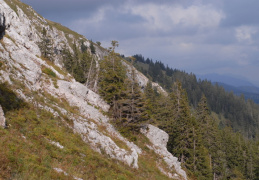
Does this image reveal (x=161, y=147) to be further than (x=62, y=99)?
Yes

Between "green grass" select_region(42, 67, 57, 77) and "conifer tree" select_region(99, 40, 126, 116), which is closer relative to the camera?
"green grass" select_region(42, 67, 57, 77)

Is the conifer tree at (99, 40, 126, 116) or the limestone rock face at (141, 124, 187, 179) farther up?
the conifer tree at (99, 40, 126, 116)

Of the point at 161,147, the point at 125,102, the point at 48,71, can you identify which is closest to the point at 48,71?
the point at 48,71

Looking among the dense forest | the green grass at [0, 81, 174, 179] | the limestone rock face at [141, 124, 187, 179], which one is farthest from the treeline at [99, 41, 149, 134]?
the green grass at [0, 81, 174, 179]

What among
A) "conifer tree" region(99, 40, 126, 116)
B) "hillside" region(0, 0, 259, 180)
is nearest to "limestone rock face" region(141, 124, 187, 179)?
"hillside" region(0, 0, 259, 180)

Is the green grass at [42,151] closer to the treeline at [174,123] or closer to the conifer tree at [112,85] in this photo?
the treeline at [174,123]

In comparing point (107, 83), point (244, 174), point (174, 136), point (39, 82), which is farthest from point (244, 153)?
point (39, 82)

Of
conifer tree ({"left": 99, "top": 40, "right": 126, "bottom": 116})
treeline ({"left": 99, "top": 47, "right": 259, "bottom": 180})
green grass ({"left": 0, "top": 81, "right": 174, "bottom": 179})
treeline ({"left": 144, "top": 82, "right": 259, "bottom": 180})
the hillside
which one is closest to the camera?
green grass ({"left": 0, "top": 81, "right": 174, "bottom": 179})

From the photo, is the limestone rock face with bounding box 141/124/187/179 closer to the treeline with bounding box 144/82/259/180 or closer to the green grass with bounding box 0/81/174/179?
the treeline with bounding box 144/82/259/180

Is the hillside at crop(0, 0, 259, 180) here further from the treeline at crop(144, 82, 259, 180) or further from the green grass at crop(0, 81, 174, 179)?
the treeline at crop(144, 82, 259, 180)

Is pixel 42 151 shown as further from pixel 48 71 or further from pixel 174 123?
pixel 174 123

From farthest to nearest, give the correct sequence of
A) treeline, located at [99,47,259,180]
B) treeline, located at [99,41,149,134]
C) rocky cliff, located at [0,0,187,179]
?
1. treeline, located at [99,47,259,180]
2. treeline, located at [99,41,149,134]
3. rocky cliff, located at [0,0,187,179]

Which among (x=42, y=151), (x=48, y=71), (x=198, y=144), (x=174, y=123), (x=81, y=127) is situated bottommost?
(x=42, y=151)

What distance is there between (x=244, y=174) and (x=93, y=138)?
65.0m
